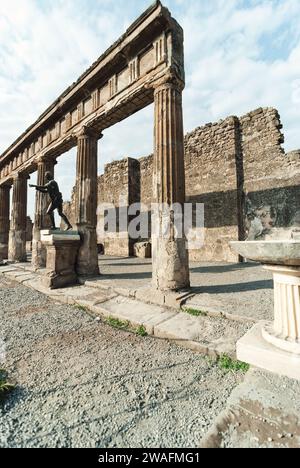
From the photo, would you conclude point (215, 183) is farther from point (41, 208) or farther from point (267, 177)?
point (41, 208)

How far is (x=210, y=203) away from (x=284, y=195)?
280 centimetres

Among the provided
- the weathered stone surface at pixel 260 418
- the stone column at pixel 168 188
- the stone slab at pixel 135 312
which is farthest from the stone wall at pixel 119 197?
the weathered stone surface at pixel 260 418

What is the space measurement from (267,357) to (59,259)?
485 centimetres

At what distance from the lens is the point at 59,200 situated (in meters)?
6.74

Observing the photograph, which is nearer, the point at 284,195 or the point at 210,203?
the point at 284,195

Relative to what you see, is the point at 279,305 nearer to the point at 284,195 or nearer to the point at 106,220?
the point at 284,195

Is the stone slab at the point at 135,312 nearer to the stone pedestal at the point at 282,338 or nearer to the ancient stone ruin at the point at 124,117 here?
the ancient stone ruin at the point at 124,117

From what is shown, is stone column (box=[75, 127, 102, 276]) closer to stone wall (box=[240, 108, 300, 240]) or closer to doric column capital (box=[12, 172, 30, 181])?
doric column capital (box=[12, 172, 30, 181])

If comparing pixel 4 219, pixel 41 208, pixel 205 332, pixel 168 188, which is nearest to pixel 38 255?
pixel 41 208

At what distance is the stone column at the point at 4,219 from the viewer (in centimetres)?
1152

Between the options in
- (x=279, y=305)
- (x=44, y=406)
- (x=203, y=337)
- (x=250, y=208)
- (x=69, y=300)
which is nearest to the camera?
(x=44, y=406)

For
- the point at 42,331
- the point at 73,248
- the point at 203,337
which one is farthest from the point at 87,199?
the point at 203,337

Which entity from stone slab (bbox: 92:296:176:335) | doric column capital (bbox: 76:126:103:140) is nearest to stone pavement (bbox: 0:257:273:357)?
stone slab (bbox: 92:296:176:335)

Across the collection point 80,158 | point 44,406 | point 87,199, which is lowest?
point 44,406
